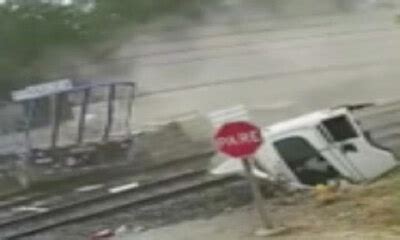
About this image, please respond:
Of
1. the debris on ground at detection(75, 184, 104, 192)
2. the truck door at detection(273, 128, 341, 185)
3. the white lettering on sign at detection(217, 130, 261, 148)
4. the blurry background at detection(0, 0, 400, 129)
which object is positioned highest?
the blurry background at detection(0, 0, 400, 129)

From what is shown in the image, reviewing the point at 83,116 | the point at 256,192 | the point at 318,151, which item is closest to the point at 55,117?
the point at 83,116

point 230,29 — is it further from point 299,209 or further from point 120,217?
point 299,209

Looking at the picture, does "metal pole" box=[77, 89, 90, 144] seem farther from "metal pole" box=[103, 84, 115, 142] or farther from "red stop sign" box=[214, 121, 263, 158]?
"red stop sign" box=[214, 121, 263, 158]

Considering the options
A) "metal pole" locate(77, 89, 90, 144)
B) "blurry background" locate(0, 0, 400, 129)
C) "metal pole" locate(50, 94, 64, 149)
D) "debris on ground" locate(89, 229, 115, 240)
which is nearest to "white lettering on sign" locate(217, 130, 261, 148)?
"debris on ground" locate(89, 229, 115, 240)

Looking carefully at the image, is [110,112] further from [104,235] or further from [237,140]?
[237,140]

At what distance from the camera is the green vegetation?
41188 mm

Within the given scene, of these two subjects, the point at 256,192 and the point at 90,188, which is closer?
the point at 256,192

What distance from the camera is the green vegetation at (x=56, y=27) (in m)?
41.2

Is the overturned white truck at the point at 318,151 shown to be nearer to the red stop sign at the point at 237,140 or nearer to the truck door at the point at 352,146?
the truck door at the point at 352,146

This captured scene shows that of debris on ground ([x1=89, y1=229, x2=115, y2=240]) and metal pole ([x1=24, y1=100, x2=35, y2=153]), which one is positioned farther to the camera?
metal pole ([x1=24, y1=100, x2=35, y2=153])

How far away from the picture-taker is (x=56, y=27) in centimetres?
4341

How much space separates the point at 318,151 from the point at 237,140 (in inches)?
205

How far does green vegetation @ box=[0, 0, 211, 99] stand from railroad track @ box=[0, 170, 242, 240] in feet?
66.3

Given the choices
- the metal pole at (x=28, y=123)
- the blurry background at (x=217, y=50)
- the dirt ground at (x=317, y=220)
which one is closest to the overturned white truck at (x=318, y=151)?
the dirt ground at (x=317, y=220)
